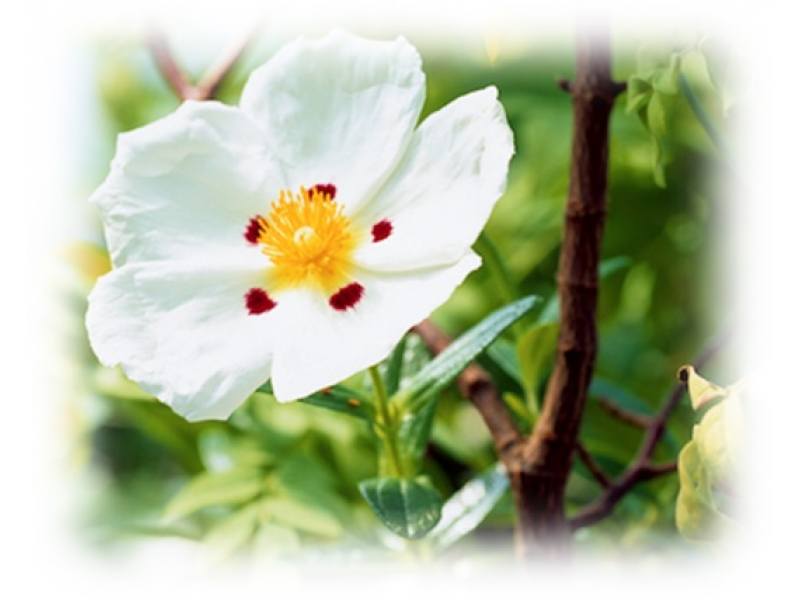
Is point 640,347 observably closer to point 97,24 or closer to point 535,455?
point 535,455

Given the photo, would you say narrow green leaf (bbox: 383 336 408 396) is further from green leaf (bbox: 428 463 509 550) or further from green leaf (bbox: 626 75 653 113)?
green leaf (bbox: 626 75 653 113)

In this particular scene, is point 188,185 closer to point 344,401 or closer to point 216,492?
point 344,401

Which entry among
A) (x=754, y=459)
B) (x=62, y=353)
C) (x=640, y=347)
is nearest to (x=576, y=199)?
(x=754, y=459)

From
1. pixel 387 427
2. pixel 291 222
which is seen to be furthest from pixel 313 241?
pixel 387 427

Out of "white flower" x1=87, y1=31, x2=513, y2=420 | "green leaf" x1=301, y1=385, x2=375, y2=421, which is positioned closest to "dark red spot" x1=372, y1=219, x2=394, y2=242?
"white flower" x1=87, y1=31, x2=513, y2=420

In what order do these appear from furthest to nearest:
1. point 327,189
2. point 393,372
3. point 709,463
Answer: point 393,372, point 327,189, point 709,463

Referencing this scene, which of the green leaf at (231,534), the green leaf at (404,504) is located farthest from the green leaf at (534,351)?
the green leaf at (231,534)
